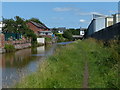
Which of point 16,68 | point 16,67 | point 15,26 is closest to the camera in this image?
point 16,68

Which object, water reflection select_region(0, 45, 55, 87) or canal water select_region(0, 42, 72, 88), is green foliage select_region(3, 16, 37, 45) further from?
water reflection select_region(0, 45, 55, 87)

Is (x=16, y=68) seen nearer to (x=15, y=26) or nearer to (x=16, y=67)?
(x=16, y=67)

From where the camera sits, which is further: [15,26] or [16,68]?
[15,26]

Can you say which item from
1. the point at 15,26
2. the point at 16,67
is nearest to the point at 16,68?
the point at 16,67

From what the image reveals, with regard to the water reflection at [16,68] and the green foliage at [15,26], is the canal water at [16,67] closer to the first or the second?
the water reflection at [16,68]

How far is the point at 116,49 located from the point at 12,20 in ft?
124

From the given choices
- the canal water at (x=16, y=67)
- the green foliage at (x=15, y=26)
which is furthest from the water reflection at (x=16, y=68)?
the green foliage at (x=15, y=26)

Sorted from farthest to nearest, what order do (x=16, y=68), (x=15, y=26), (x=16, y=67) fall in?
(x=15, y=26)
(x=16, y=67)
(x=16, y=68)

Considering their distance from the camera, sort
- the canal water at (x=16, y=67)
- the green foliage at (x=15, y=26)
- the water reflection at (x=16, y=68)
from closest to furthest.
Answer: the canal water at (x=16, y=67) → the water reflection at (x=16, y=68) → the green foliage at (x=15, y=26)

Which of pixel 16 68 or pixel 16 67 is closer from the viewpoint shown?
pixel 16 68

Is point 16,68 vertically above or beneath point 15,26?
beneath

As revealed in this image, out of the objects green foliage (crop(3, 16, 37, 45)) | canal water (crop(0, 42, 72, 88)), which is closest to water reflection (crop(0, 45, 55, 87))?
canal water (crop(0, 42, 72, 88))

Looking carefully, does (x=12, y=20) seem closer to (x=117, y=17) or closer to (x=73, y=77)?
(x=117, y=17)

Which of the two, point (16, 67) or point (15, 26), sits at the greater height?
point (15, 26)
